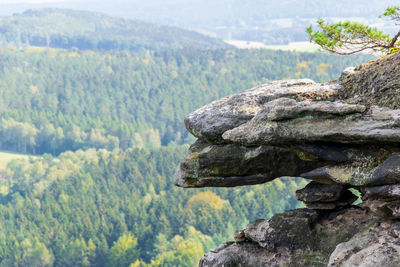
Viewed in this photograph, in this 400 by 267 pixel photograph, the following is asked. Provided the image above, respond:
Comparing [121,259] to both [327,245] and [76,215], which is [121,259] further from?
[327,245]

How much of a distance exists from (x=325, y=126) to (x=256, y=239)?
4.55 m

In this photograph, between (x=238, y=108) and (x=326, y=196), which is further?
(x=238, y=108)

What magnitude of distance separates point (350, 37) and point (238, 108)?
3.96 m

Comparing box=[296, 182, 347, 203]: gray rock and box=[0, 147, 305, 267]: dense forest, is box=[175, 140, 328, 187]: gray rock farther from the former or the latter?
box=[0, 147, 305, 267]: dense forest

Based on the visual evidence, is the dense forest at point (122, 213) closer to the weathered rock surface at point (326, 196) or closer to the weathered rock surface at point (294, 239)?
the weathered rock surface at point (294, 239)

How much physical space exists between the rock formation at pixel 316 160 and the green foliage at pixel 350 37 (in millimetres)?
1083

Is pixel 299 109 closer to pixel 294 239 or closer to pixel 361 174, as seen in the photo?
pixel 361 174

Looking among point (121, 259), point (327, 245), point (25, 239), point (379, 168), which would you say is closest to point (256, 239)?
point (327, 245)

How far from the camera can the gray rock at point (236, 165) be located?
→ 15383 millimetres

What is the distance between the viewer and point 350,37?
650 inches

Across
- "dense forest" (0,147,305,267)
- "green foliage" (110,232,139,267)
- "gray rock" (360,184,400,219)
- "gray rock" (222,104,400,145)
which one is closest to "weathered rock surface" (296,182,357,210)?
"gray rock" (360,184,400,219)

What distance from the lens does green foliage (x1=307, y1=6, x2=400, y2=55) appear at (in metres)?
16.3

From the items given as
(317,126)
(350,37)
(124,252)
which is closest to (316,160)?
(317,126)

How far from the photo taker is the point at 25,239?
12262cm
